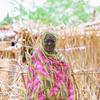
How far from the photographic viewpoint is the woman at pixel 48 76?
11.7 ft

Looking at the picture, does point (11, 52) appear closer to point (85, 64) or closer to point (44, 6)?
point (85, 64)

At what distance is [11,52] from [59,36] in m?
2.35

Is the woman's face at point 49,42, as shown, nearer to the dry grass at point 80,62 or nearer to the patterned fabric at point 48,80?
the patterned fabric at point 48,80

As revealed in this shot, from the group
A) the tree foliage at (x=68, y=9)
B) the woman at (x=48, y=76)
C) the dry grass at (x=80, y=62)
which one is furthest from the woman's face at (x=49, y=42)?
the tree foliage at (x=68, y=9)

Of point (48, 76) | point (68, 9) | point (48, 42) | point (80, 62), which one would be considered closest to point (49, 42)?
point (48, 42)

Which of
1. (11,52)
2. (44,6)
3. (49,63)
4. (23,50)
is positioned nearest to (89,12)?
(44,6)

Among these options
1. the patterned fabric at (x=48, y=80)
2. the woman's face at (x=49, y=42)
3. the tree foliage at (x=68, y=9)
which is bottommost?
the patterned fabric at (x=48, y=80)

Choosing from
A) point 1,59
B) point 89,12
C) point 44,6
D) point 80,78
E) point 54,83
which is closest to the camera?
point 54,83

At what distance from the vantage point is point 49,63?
3.67 m

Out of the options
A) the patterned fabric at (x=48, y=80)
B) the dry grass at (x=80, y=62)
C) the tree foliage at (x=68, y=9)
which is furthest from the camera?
the tree foliage at (x=68, y=9)

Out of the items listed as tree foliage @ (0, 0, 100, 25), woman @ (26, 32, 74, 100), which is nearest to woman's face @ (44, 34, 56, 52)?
woman @ (26, 32, 74, 100)

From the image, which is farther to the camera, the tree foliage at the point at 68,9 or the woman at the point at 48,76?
the tree foliage at the point at 68,9

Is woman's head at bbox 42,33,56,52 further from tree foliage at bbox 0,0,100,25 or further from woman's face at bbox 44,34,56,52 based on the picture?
tree foliage at bbox 0,0,100,25

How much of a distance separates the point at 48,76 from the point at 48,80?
5 centimetres
